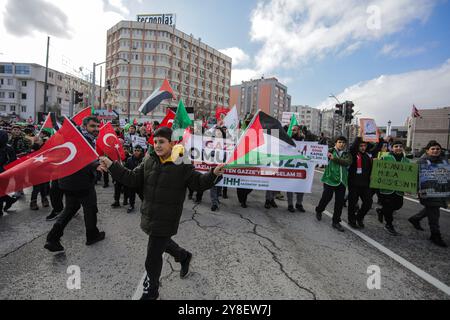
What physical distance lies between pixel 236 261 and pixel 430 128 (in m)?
80.1

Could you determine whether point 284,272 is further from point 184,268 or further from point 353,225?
point 353,225

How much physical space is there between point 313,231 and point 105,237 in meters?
3.81

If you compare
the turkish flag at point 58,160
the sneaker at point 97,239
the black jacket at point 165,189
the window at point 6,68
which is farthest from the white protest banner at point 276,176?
the window at point 6,68

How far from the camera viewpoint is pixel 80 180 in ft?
12.7

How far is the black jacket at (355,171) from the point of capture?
5.32 m

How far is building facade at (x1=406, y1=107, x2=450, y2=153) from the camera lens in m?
63.4

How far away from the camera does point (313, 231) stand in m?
4.96

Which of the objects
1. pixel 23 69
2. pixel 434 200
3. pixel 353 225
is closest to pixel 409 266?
pixel 353 225

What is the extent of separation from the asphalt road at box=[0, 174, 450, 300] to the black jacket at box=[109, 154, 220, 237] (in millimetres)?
793

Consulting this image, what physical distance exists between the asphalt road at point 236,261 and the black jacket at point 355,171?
0.98 m

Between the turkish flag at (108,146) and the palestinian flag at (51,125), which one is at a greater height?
the palestinian flag at (51,125)

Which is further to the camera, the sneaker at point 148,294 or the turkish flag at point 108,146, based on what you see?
the turkish flag at point 108,146

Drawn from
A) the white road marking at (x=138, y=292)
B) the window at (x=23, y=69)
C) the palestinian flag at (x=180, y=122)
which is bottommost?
the white road marking at (x=138, y=292)

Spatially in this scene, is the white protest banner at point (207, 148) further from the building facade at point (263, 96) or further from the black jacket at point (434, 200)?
the building facade at point (263, 96)
